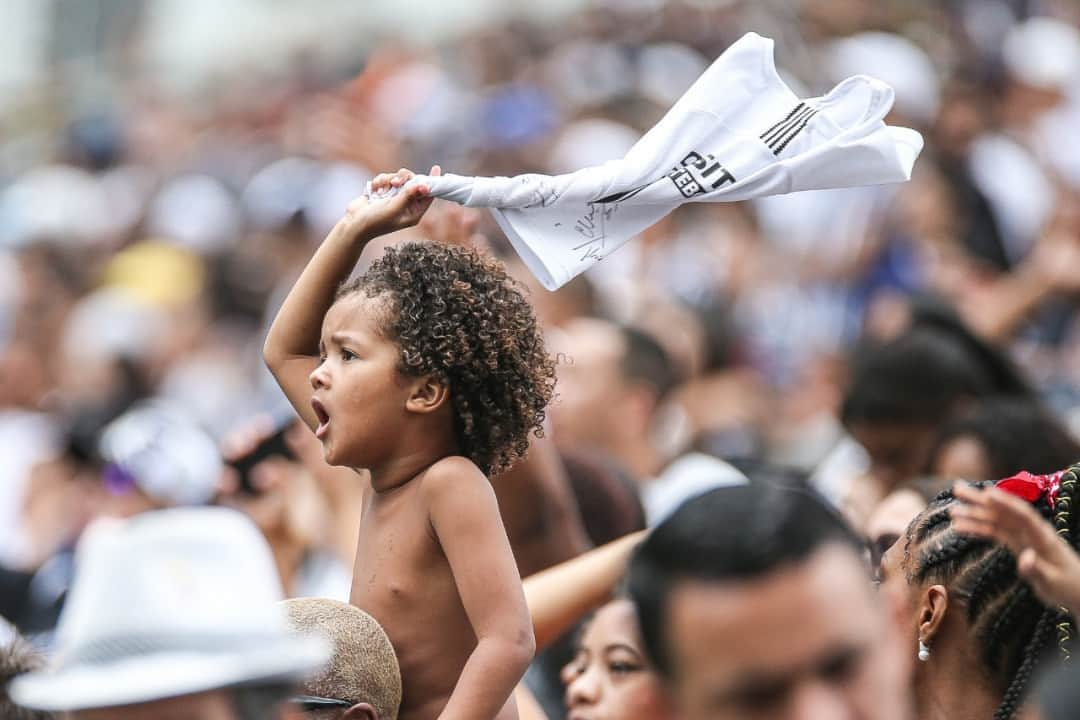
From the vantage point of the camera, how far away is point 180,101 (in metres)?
20.8

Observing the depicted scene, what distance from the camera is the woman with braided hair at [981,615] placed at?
3080 mm

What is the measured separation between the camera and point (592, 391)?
24.4 feet

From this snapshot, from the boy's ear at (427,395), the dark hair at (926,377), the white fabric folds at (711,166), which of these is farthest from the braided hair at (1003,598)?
the dark hair at (926,377)

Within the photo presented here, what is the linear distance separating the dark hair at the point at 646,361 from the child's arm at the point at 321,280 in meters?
4.13

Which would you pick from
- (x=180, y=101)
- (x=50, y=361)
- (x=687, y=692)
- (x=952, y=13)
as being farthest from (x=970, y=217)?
(x=180, y=101)

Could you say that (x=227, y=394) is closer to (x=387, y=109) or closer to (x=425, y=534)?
(x=387, y=109)

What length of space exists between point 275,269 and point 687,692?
1012 cm

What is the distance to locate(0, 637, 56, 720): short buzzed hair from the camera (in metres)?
3.47

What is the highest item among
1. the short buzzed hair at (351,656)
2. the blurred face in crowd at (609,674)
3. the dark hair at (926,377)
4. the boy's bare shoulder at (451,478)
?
the boy's bare shoulder at (451,478)

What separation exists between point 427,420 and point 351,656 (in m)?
0.47

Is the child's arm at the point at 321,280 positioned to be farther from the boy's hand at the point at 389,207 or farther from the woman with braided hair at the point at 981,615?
the woman with braided hair at the point at 981,615

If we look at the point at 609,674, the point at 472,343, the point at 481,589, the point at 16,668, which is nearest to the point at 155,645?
the point at 481,589

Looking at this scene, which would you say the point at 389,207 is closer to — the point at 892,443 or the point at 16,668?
the point at 16,668

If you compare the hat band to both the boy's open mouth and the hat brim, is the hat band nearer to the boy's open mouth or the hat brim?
the hat brim
